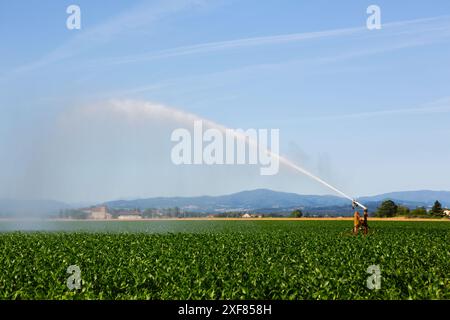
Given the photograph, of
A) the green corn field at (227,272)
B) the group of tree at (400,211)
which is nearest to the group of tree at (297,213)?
the group of tree at (400,211)

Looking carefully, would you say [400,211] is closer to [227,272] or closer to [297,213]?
[297,213]

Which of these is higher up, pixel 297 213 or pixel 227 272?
pixel 297 213

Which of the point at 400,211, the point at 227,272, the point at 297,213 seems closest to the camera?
the point at 227,272

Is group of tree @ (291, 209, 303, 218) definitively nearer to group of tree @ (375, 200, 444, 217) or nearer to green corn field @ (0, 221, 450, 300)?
group of tree @ (375, 200, 444, 217)

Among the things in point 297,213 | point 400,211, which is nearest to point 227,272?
point 297,213

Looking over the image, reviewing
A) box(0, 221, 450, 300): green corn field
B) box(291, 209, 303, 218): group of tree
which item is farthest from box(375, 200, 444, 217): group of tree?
box(0, 221, 450, 300): green corn field

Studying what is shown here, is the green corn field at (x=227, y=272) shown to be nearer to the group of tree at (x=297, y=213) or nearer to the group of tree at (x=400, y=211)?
the group of tree at (x=400, y=211)

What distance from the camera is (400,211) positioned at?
94000 mm

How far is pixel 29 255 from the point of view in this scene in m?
25.9

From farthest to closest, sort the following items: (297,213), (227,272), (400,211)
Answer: (297,213) < (400,211) < (227,272)

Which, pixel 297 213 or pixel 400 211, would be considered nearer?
pixel 400 211
